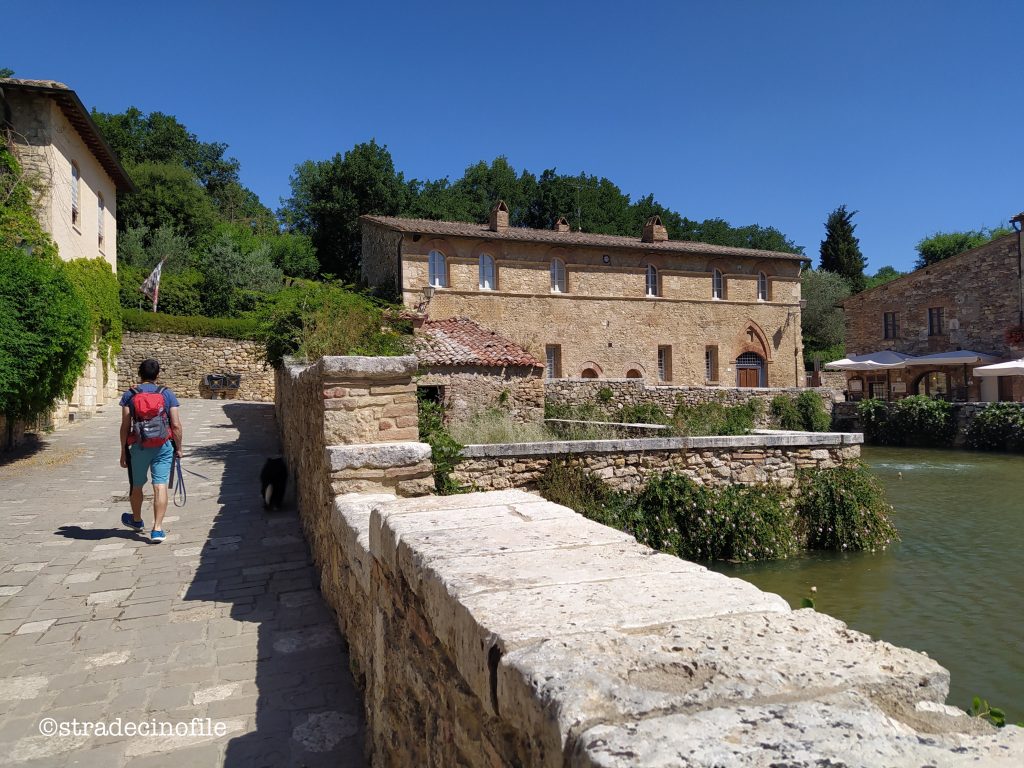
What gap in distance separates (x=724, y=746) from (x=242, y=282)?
30722mm

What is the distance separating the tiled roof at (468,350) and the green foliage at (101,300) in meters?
8.30

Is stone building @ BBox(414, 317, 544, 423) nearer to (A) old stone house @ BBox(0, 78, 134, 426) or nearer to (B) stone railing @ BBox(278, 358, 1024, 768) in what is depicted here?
(A) old stone house @ BBox(0, 78, 134, 426)

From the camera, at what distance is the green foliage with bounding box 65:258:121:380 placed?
16.2 metres

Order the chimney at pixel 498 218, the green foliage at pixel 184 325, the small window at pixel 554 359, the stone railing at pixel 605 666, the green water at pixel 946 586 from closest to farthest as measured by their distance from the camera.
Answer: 1. the stone railing at pixel 605 666
2. the green water at pixel 946 586
3. the green foliage at pixel 184 325
4. the chimney at pixel 498 218
5. the small window at pixel 554 359

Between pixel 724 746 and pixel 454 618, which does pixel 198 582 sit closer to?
pixel 454 618

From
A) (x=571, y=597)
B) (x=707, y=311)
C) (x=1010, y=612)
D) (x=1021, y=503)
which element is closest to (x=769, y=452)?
(x=1010, y=612)

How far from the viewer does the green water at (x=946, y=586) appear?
609 cm

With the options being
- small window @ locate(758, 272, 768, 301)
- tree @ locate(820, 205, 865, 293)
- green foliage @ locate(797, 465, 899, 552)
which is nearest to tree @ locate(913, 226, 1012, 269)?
tree @ locate(820, 205, 865, 293)

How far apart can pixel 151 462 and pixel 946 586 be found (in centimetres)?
913

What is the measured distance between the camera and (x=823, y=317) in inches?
1624

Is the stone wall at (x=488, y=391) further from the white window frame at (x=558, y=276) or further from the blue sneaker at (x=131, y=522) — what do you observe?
the white window frame at (x=558, y=276)

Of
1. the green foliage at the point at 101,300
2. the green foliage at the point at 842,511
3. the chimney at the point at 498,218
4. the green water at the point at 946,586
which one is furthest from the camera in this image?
the chimney at the point at 498,218

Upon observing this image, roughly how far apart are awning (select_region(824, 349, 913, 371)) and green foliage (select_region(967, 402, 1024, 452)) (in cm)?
548

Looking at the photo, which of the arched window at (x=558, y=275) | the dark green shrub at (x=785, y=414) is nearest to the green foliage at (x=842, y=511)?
the dark green shrub at (x=785, y=414)
